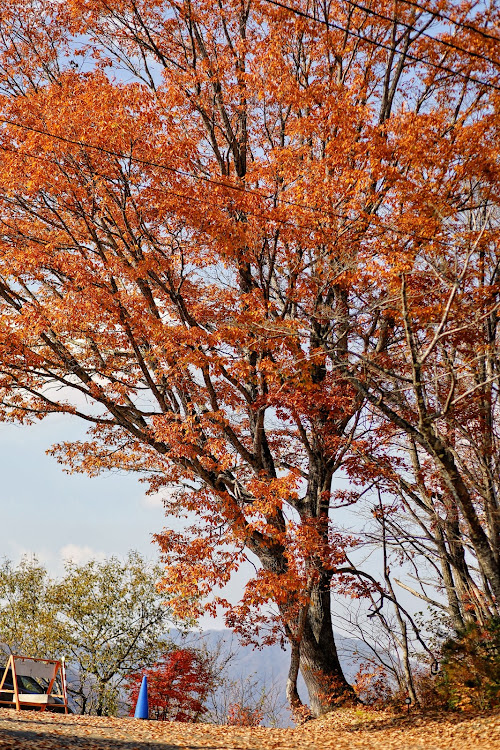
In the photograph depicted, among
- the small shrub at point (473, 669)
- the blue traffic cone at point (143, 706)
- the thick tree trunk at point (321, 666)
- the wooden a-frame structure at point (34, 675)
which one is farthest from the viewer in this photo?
the blue traffic cone at point (143, 706)

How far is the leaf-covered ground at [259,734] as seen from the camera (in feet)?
25.9

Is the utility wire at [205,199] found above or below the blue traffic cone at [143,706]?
above

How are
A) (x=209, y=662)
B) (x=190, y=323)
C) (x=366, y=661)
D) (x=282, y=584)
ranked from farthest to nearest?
(x=209, y=662)
(x=366, y=661)
(x=190, y=323)
(x=282, y=584)

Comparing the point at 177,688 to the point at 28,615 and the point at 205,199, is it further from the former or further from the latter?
the point at 205,199

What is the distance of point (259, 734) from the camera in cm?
986

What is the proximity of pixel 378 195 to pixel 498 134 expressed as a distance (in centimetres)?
206

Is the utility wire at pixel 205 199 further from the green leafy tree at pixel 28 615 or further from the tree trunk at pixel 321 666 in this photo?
the green leafy tree at pixel 28 615

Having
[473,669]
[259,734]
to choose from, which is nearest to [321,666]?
[259,734]

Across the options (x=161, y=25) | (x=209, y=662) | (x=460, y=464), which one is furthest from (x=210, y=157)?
(x=209, y=662)

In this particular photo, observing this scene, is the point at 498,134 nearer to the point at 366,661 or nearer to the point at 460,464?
the point at 460,464

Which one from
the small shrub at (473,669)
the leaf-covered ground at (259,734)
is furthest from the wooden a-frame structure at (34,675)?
the small shrub at (473,669)

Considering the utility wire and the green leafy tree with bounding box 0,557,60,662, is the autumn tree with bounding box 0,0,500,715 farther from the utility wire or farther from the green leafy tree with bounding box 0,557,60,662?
the green leafy tree with bounding box 0,557,60,662

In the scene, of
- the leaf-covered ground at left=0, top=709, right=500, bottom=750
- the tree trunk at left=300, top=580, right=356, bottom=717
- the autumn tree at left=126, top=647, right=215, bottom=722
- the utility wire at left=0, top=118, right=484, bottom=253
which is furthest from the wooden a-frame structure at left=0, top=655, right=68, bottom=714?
the utility wire at left=0, top=118, right=484, bottom=253

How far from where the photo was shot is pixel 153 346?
10.7 m
